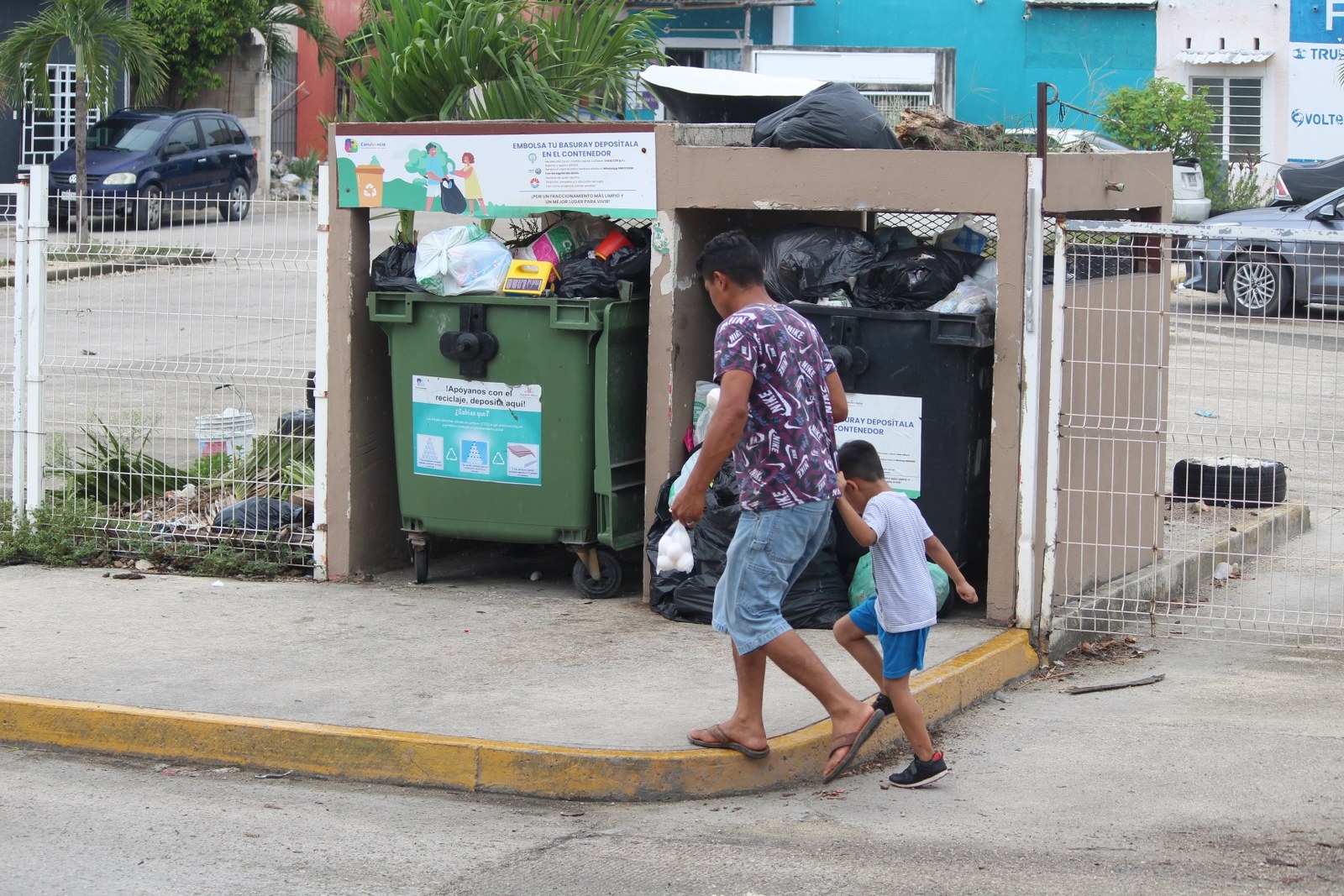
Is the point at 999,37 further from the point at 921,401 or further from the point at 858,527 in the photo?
the point at 858,527

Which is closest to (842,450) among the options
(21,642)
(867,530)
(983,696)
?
(867,530)

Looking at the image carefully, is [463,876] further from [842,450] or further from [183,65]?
[183,65]

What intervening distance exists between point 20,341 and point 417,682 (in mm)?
3289

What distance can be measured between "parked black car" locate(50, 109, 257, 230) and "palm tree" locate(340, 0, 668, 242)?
1491 centimetres

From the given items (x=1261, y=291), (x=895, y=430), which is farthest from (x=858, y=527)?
(x=1261, y=291)

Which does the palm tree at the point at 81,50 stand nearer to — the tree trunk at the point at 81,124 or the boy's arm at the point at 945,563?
the tree trunk at the point at 81,124

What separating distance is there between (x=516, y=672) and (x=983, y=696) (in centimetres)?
178

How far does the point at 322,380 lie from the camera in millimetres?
7133

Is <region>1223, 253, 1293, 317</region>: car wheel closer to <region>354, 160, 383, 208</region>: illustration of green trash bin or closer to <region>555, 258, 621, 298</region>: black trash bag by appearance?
<region>555, 258, 621, 298</region>: black trash bag

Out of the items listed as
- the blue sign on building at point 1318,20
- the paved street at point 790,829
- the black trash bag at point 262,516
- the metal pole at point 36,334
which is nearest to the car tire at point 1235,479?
the paved street at point 790,829

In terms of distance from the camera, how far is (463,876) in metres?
4.15

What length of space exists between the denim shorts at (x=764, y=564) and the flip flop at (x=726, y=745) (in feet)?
0.96

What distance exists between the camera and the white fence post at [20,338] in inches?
294

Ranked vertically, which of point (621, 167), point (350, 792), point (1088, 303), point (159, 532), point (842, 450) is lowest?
point (350, 792)
